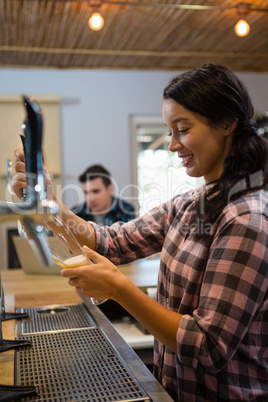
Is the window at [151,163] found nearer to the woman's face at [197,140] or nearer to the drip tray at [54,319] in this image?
the drip tray at [54,319]

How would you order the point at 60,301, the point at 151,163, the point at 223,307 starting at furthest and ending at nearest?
the point at 151,163
the point at 60,301
the point at 223,307

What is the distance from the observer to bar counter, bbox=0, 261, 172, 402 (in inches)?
39.1

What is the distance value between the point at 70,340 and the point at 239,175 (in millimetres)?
645

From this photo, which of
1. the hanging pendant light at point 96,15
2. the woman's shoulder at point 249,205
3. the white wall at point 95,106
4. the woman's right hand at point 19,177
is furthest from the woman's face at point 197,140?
the white wall at point 95,106

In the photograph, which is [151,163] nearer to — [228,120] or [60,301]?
[60,301]

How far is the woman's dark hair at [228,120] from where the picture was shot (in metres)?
1.07

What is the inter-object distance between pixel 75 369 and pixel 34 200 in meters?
0.49

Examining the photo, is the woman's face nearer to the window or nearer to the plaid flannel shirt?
the plaid flannel shirt

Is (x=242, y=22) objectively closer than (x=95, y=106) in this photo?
Yes

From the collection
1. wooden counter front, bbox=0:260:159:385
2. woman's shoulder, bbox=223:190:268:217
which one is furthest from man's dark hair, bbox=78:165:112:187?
woman's shoulder, bbox=223:190:268:217

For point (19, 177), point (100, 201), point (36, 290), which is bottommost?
point (36, 290)

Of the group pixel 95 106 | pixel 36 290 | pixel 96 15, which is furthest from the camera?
pixel 95 106

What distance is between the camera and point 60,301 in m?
1.80

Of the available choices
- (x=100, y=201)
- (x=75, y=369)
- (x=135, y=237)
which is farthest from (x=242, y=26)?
(x=75, y=369)
